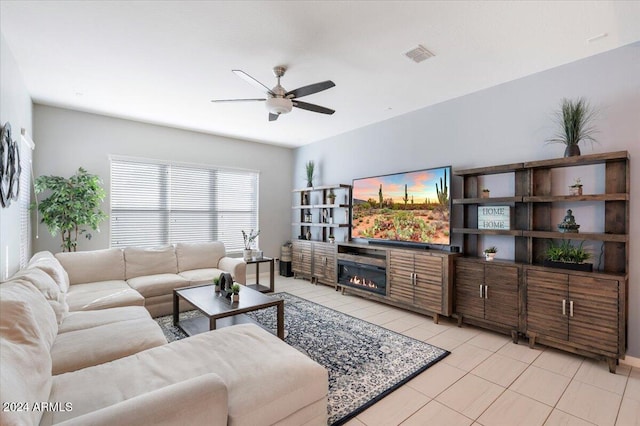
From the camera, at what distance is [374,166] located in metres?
5.05

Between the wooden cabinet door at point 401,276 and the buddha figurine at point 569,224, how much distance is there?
1.61m

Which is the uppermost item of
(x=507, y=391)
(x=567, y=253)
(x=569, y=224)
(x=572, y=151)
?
(x=572, y=151)

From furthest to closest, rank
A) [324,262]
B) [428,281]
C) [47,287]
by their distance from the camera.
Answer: [324,262] < [428,281] < [47,287]

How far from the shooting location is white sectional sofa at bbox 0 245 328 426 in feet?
3.74

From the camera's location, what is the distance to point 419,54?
2814 mm

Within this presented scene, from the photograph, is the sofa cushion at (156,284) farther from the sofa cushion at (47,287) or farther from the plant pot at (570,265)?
the plant pot at (570,265)

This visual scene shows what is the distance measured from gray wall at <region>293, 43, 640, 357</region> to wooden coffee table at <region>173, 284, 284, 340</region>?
2.72 meters

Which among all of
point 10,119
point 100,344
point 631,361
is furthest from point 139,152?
point 631,361

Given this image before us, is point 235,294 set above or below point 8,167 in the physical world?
below

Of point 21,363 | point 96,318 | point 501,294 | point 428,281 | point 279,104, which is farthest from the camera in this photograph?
point 428,281

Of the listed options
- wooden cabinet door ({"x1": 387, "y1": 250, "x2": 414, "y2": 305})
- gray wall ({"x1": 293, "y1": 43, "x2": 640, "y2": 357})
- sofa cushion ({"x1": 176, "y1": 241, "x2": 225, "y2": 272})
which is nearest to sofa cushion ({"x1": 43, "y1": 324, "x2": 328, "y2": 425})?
wooden cabinet door ({"x1": 387, "y1": 250, "x2": 414, "y2": 305})

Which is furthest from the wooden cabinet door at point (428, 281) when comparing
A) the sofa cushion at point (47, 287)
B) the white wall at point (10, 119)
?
the white wall at point (10, 119)

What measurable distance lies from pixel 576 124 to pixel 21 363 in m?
4.29

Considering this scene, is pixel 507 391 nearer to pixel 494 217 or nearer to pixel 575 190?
pixel 494 217
